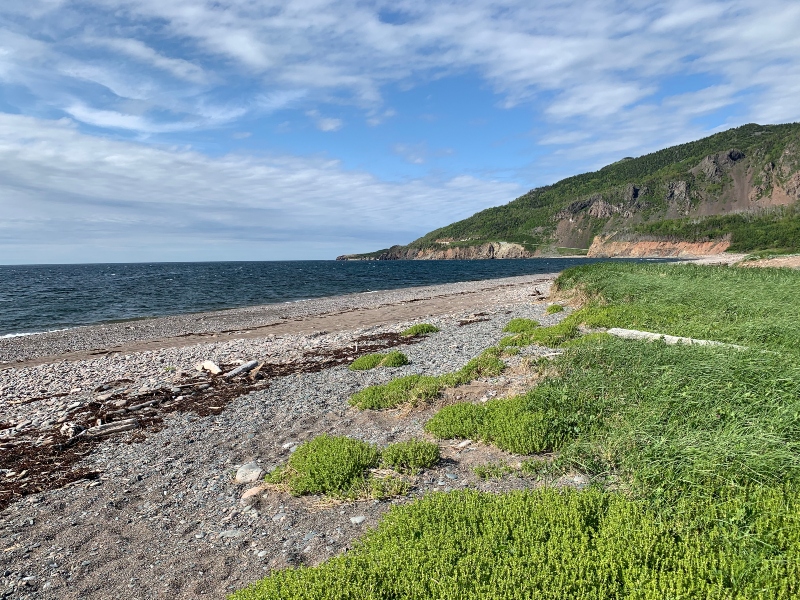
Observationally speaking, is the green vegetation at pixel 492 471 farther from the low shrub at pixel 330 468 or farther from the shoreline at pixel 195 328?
the shoreline at pixel 195 328

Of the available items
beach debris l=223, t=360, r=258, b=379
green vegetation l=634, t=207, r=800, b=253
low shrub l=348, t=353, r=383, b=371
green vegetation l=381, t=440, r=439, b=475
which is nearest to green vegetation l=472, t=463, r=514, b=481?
green vegetation l=381, t=440, r=439, b=475

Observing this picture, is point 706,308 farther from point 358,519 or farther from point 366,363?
point 358,519

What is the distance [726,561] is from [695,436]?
92.2 inches

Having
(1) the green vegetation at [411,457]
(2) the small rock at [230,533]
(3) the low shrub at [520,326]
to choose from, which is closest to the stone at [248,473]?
(2) the small rock at [230,533]

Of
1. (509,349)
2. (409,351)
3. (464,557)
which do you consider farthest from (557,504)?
(409,351)

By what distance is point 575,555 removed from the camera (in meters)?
4.56

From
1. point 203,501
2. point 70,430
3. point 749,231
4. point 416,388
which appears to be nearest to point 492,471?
point 416,388

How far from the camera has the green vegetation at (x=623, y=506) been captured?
4.18 meters

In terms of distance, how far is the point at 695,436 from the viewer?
20.5 ft

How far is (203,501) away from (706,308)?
1681 centimetres

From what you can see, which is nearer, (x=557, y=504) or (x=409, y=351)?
(x=557, y=504)

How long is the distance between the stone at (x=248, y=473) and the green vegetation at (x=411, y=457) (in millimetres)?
2320

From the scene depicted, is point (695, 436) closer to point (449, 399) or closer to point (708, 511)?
point (708, 511)

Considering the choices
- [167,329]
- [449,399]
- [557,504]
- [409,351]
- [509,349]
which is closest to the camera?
[557,504]
